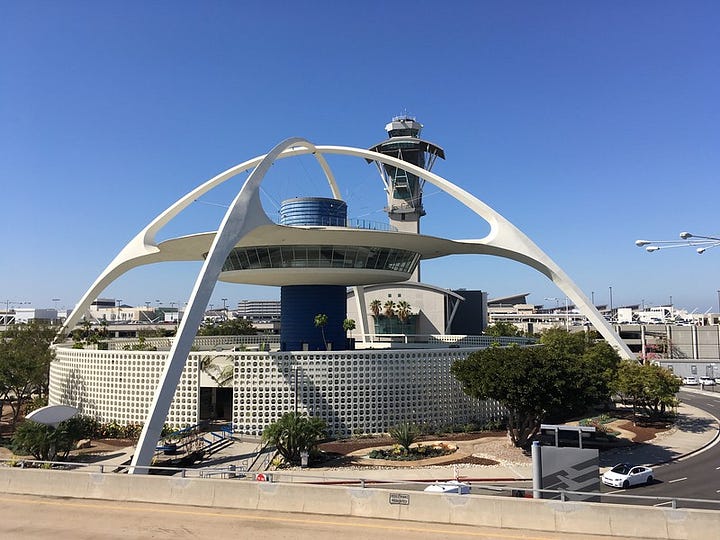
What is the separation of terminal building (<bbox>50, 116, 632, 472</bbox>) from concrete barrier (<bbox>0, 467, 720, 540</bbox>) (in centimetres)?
646

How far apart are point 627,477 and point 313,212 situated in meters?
32.2

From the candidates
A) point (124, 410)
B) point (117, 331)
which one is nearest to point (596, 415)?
point (124, 410)

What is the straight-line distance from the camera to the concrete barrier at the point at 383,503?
12969 millimetres

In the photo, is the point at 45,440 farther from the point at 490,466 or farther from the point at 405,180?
the point at 405,180

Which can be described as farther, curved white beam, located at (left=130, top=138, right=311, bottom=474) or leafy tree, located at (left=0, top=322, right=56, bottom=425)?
leafy tree, located at (left=0, top=322, right=56, bottom=425)

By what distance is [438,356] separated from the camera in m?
35.2

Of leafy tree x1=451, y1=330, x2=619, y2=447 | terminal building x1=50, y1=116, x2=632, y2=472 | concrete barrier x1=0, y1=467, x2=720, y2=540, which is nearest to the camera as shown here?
concrete barrier x1=0, y1=467, x2=720, y2=540

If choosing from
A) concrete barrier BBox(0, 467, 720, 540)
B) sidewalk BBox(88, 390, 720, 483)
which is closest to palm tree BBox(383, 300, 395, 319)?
sidewalk BBox(88, 390, 720, 483)

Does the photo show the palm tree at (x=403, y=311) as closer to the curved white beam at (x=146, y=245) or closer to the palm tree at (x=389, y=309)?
the palm tree at (x=389, y=309)

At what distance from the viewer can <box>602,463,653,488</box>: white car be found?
77.6 ft

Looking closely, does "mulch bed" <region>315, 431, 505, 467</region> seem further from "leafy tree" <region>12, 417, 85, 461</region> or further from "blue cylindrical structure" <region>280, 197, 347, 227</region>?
"blue cylindrical structure" <region>280, 197, 347, 227</region>

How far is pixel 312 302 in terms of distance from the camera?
47031 mm

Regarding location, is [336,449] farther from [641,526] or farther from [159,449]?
[641,526]

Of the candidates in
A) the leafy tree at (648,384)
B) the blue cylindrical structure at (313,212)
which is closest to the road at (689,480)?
the leafy tree at (648,384)
